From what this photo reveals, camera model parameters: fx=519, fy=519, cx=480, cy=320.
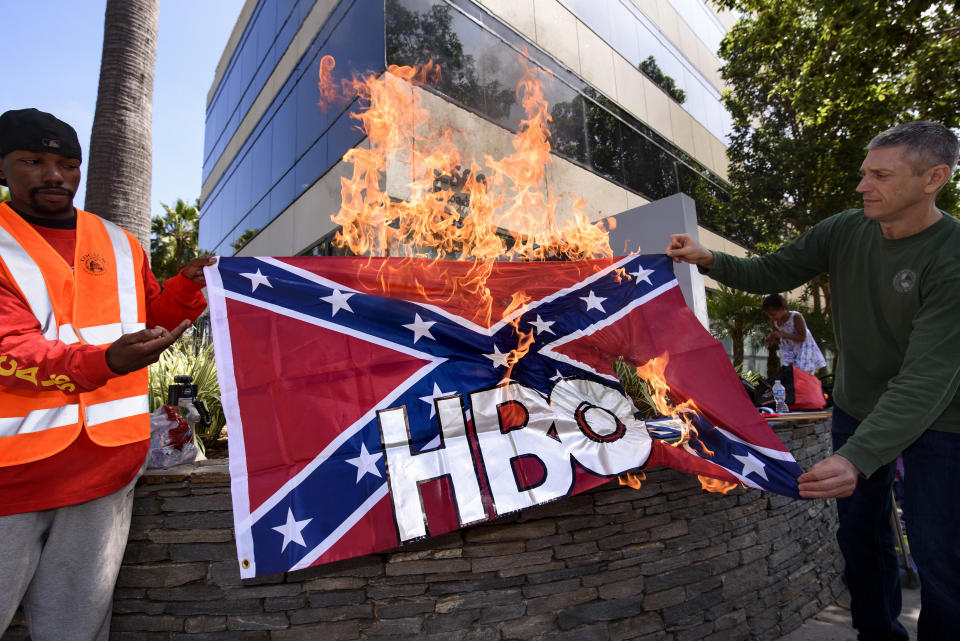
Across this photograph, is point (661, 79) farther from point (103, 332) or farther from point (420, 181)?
point (103, 332)

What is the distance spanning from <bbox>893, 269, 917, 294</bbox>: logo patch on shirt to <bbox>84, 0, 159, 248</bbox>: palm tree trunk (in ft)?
19.3

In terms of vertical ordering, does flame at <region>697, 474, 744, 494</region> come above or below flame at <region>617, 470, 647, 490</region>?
below

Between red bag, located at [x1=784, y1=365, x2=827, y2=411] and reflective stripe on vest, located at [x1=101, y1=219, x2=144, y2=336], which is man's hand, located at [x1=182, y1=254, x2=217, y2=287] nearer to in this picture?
reflective stripe on vest, located at [x1=101, y1=219, x2=144, y2=336]

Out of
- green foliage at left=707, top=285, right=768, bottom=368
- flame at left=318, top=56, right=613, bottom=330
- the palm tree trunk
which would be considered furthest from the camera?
green foliage at left=707, top=285, right=768, bottom=368

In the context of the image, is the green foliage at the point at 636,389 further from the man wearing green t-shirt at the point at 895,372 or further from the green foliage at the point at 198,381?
the green foliage at the point at 198,381

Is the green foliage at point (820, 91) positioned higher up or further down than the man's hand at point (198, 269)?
higher up

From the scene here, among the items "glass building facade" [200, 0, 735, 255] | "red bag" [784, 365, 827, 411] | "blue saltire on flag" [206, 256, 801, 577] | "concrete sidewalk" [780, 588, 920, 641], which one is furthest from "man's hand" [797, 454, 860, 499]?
"glass building facade" [200, 0, 735, 255]

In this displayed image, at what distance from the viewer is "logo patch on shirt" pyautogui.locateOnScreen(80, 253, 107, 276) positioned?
7.39ft

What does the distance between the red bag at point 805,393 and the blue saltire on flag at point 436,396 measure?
2.96 metres

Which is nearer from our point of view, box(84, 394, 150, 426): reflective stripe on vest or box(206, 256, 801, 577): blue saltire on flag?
box(84, 394, 150, 426): reflective stripe on vest

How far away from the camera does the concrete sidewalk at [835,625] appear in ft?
11.5

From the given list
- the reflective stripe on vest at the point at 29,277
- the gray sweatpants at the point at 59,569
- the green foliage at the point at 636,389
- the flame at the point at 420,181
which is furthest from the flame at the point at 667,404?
the flame at the point at 420,181

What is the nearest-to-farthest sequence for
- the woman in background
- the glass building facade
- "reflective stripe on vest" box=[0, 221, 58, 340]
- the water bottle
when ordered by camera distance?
"reflective stripe on vest" box=[0, 221, 58, 340]
the water bottle
the woman in background
the glass building facade

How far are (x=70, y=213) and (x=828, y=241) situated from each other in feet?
12.5
